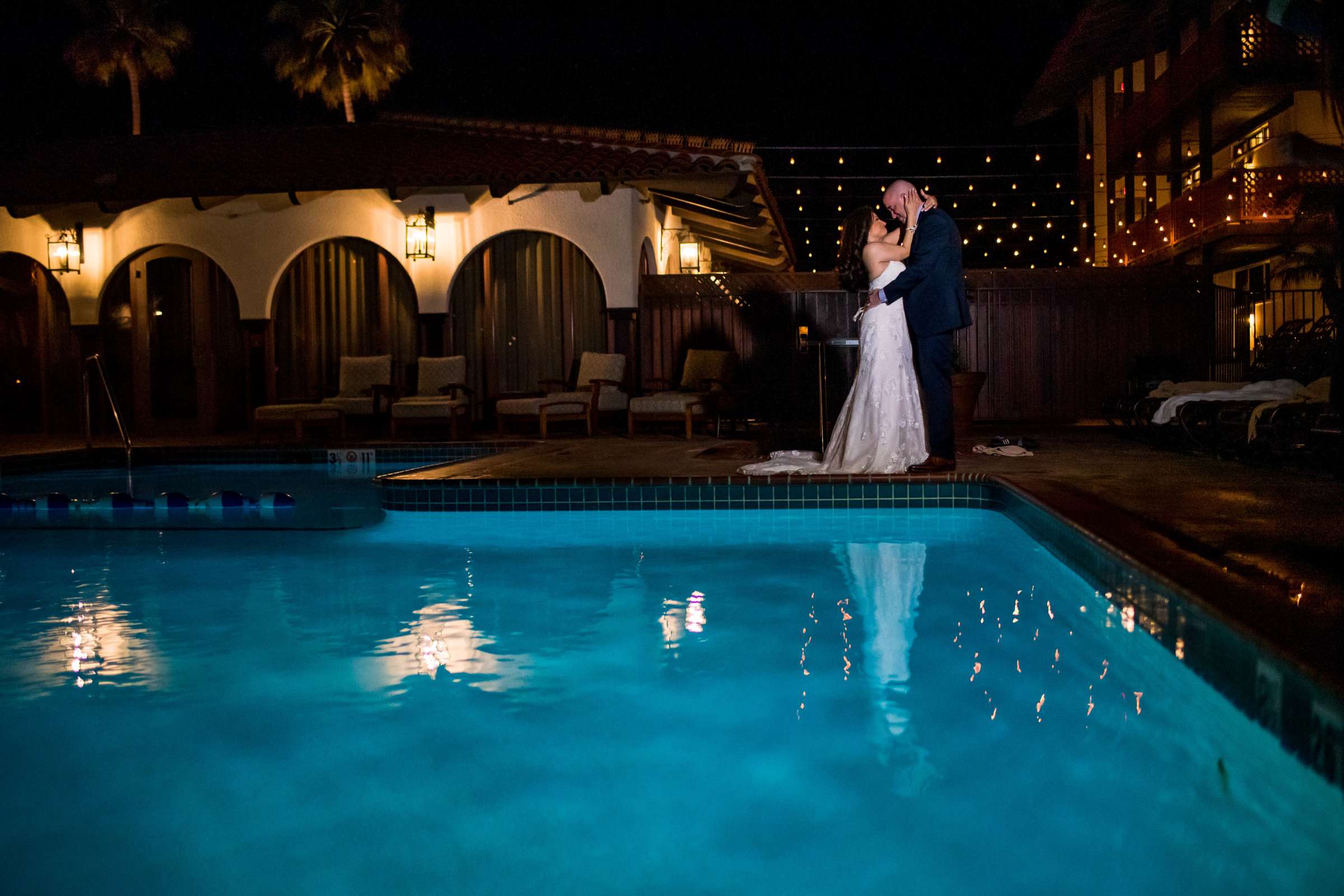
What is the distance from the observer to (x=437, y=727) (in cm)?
305

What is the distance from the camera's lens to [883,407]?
7000 mm

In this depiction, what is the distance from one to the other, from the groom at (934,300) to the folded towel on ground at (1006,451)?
5.33 feet

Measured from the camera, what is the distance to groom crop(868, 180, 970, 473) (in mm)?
6543

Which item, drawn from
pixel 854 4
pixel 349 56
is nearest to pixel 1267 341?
pixel 349 56

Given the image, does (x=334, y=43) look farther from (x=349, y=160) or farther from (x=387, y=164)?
(x=387, y=164)

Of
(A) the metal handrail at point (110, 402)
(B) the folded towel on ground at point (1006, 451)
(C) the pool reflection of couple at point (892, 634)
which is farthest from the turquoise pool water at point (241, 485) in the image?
(B) the folded towel on ground at point (1006, 451)

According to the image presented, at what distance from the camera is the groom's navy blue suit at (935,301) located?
21.5ft

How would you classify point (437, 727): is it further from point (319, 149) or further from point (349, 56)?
point (349, 56)

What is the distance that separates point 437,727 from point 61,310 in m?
13.7

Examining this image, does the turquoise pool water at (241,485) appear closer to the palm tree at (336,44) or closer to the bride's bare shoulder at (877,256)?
the bride's bare shoulder at (877,256)

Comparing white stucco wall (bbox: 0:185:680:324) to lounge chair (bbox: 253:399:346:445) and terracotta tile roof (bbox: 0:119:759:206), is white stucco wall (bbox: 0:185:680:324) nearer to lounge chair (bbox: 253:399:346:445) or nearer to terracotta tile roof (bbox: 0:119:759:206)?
terracotta tile roof (bbox: 0:119:759:206)

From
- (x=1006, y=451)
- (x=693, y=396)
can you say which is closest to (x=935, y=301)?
(x=1006, y=451)

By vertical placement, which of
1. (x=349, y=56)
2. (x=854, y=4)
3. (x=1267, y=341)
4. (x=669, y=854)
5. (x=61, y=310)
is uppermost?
(x=854, y=4)

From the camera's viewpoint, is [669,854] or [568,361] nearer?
[669,854]
